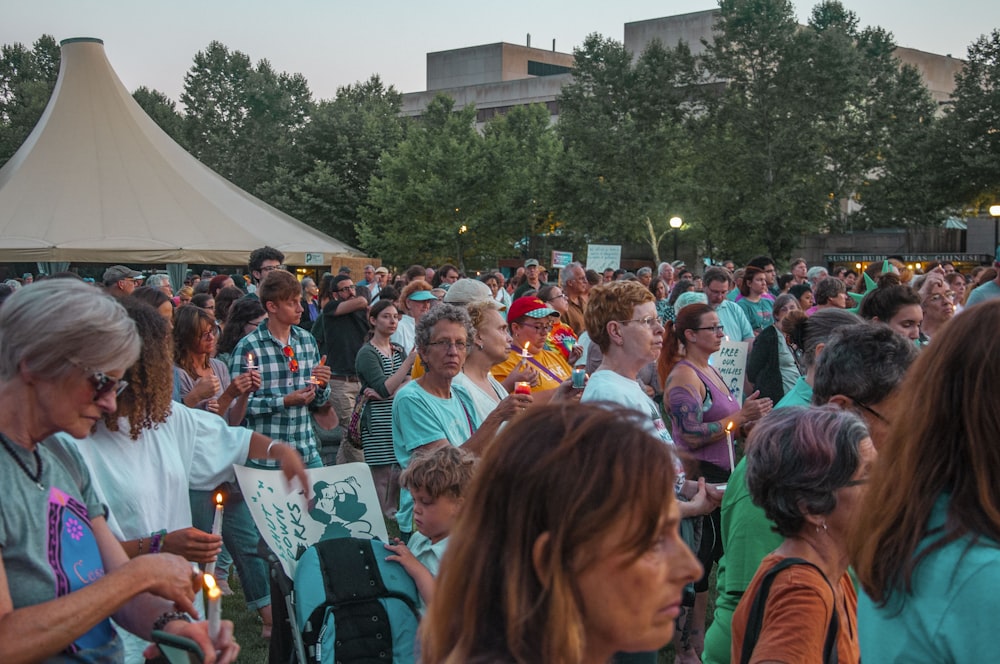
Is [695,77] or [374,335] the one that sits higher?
[695,77]

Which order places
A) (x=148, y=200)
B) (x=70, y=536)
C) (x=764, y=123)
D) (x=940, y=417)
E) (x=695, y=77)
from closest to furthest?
1. (x=940, y=417)
2. (x=70, y=536)
3. (x=148, y=200)
4. (x=764, y=123)
5. (x=695, y=77)

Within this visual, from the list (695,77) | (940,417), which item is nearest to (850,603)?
(940,417)

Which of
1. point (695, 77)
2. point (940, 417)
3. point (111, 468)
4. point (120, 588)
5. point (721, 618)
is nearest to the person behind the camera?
point (940, 417)

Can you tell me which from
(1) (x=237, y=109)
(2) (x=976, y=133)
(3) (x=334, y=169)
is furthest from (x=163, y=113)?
(2) (x=976, y=133)

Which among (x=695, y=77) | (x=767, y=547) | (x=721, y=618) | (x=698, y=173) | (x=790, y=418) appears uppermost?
(x=695, y=77)

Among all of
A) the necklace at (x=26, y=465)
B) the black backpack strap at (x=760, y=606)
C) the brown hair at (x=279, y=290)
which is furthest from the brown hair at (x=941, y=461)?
the brown hair at (x=279, y=290)

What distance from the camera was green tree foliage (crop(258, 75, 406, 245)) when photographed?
158 ft

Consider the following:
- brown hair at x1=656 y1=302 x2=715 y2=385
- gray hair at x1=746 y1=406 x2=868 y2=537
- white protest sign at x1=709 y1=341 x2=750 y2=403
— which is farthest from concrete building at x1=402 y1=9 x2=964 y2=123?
gray hair at x1=746 y1=406 x2=868 y2=537

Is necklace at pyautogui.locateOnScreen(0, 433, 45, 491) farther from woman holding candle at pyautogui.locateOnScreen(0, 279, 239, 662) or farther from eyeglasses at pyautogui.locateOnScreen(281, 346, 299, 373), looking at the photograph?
eyeglasses at pyautogui.locateOnScreen(281, 346, 299, 373)

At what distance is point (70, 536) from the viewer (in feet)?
7.66

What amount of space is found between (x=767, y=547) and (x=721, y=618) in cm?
28

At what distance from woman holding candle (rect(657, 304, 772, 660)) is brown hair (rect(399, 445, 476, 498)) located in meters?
1.67

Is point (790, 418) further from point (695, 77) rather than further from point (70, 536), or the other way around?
point (695, 77)

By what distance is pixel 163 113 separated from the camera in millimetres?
69500
